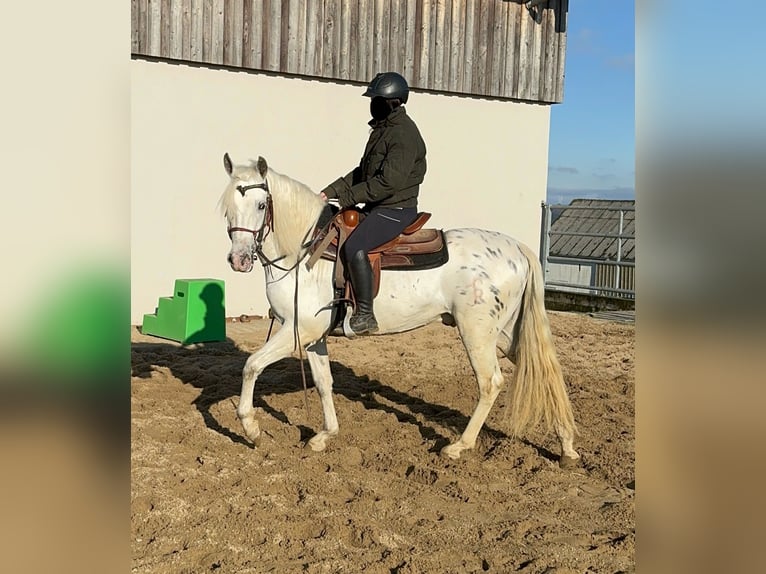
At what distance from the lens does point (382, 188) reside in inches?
180

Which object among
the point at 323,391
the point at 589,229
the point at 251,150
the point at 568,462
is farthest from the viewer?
the point at 589,229

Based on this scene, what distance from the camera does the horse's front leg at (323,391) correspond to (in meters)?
4.73

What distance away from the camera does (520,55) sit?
11688 millimetres

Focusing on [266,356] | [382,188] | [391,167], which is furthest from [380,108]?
[266,356]

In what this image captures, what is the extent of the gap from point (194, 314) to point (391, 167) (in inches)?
170

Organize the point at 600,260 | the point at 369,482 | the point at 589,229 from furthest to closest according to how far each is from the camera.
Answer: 1. the point at 589,229
2. the point at 600,260
3. the point at 369,482

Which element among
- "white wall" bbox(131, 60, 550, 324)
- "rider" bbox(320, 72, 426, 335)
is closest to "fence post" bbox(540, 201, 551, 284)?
"white wall" bbox(131, 60, 550, 324)

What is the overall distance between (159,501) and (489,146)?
29.9 ft

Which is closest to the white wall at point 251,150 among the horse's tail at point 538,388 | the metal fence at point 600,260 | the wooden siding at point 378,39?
the wooden siding at point 378,39

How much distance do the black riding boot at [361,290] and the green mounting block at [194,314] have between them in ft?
13.2

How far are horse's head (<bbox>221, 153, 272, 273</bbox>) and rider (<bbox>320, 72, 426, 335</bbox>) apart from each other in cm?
49

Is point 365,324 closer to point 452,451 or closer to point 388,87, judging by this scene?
point 452,451
